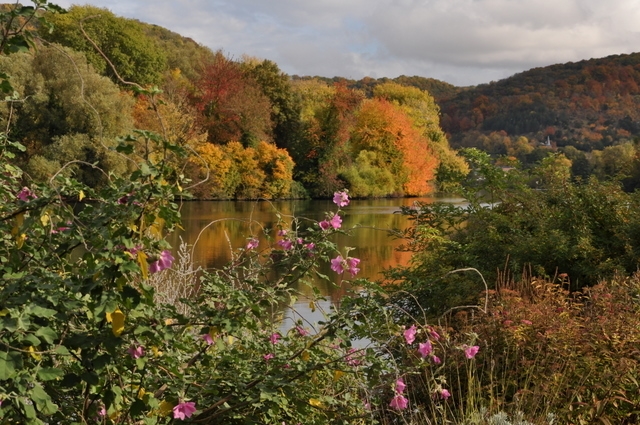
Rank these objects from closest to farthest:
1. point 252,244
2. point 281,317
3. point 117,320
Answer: point 117,320 < point 252,244 < point 281,317

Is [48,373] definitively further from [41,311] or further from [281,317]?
[281,317]

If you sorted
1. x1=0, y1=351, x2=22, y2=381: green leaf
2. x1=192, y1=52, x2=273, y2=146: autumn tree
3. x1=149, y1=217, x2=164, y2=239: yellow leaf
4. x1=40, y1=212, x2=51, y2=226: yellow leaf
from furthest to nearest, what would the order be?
x1=192, y1=52, x2=273, y2=146: autumn tree
x1=40, y1=212, x2=51, y2=226: yellow leaf
x1=149, y1=217, x2=164, y2=239: yellow leaf
x1=0, y1=351, x2=22, y2=381: green leaf

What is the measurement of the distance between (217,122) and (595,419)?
1204 inches

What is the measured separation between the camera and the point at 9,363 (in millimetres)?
1784

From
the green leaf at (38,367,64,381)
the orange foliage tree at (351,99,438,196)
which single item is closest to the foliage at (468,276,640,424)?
the green leaf at (38,367,64,381)

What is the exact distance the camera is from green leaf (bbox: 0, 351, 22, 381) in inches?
68.9

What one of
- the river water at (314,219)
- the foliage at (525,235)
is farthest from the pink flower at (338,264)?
the river water at (314,219)

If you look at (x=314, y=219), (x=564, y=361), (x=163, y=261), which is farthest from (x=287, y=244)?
(x=314, y=219)

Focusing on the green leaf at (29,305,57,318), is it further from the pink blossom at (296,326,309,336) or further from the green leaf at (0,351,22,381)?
the pink blossom at (296,326,309,336)

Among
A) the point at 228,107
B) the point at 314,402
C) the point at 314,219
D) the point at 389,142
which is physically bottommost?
the point at 314,402

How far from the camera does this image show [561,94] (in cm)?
6419

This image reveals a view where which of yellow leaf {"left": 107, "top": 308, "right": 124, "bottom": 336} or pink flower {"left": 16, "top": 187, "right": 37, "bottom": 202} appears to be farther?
pink flower {"left": 16, "top": 187, "right": 37, "bottom": 202}

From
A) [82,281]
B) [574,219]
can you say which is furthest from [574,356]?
[574,219]

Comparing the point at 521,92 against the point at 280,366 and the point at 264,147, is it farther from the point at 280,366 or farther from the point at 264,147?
the point at 280,366
